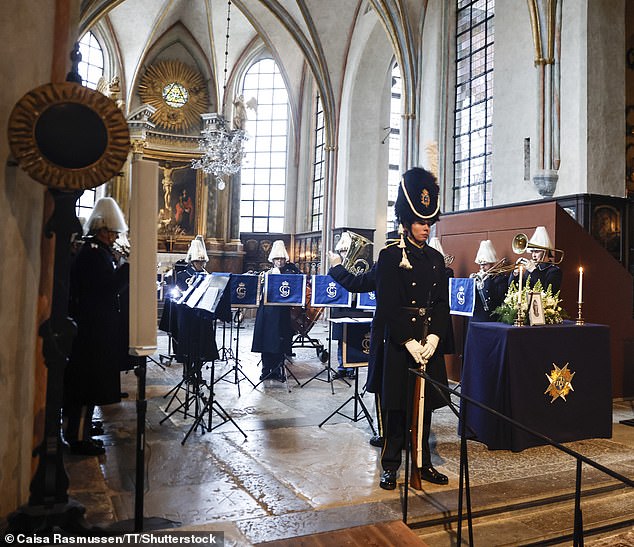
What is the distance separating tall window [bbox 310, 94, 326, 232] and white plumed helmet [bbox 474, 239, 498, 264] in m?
11.9

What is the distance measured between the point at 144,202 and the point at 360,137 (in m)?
14.7

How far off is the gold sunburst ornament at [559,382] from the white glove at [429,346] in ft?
5.06

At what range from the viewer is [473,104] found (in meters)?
12.2

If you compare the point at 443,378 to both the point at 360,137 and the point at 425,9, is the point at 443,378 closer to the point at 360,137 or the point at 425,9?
the point at 425,9

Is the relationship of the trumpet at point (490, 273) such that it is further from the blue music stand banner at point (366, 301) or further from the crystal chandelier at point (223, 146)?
the crystal chandelier at point (223, 146)

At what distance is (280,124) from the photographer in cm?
2141

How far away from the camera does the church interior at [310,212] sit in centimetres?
271

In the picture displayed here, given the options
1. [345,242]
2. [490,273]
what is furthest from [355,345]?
[490,273]

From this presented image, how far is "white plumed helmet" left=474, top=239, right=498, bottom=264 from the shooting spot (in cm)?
816

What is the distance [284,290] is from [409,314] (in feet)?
12.9

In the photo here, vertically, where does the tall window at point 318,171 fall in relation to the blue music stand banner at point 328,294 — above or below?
above

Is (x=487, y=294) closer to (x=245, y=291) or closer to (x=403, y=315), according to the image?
(x=245, y=291)

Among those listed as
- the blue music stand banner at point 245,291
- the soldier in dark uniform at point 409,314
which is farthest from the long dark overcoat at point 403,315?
the blue music stand banner at point 245,291

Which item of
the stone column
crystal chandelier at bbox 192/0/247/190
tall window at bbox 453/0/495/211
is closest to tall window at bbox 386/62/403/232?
crystal chandelier at bbox 192/0/247/190
